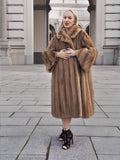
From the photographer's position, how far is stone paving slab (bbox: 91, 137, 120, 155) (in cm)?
233

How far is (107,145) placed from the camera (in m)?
2.49

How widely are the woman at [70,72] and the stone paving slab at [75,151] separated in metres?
0.08

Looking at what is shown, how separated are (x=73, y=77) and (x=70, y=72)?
0.06 m

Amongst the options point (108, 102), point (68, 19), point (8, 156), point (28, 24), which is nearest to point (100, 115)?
point (108, 102)

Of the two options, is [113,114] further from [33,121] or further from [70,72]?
[70,72]

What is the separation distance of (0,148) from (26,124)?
86 cm

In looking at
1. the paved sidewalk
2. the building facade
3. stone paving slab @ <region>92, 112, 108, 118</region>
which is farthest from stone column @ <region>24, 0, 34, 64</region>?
stone paving slab @ <region>92, 112, 108, 118</region>

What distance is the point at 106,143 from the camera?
2.55 metres

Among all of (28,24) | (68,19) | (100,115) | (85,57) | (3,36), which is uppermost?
(28,24)

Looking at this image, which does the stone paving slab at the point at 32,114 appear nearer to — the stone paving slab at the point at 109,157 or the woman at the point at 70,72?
the woman at the point at 70,72

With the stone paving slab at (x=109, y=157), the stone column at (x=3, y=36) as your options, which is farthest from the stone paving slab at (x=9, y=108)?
the stone column at (x=3, y=36)

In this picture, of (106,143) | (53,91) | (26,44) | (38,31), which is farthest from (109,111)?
(38,31)

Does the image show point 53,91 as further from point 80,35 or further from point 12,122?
point 12,122

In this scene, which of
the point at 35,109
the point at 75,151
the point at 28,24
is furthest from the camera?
the point at 28,24
